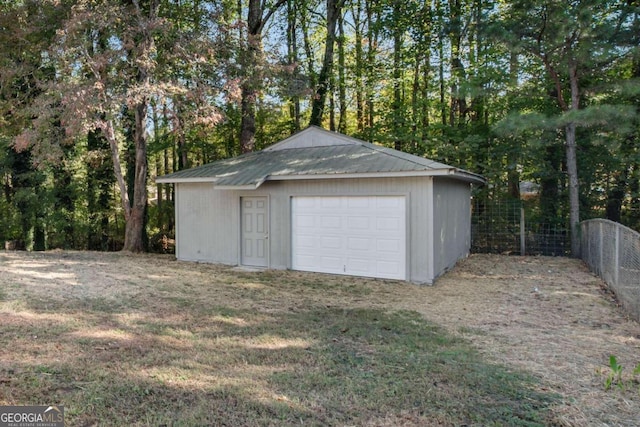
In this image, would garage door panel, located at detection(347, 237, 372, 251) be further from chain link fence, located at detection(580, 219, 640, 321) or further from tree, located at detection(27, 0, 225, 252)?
tree, located at detection(27, 0, 225, 252)

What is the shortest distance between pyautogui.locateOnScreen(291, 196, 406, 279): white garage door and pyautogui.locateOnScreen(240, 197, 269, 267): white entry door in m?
0.83

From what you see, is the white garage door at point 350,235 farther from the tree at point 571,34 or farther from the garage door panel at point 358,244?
the tree at point 571,34

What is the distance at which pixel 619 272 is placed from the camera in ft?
22.2

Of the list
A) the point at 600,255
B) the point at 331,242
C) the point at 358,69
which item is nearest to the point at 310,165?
the point at 331,242

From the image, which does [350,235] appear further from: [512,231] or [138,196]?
[138,196]

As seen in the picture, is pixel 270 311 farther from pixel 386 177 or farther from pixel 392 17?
pixel 392 17

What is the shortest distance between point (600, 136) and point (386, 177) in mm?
6576

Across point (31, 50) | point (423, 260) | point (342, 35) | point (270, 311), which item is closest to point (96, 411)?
point (270, 311)

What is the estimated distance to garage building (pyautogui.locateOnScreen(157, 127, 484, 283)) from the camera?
8.14 metres

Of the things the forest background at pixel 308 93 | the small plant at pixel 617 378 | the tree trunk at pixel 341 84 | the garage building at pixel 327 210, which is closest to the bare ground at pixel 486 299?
the small plant at pixel 617 378

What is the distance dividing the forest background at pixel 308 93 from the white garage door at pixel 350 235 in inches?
148

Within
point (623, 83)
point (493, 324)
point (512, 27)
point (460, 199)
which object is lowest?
point (493, 324)

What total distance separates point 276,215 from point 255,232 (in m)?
0.80

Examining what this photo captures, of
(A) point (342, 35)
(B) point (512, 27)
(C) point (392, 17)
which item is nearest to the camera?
(B) point (512, 27)
